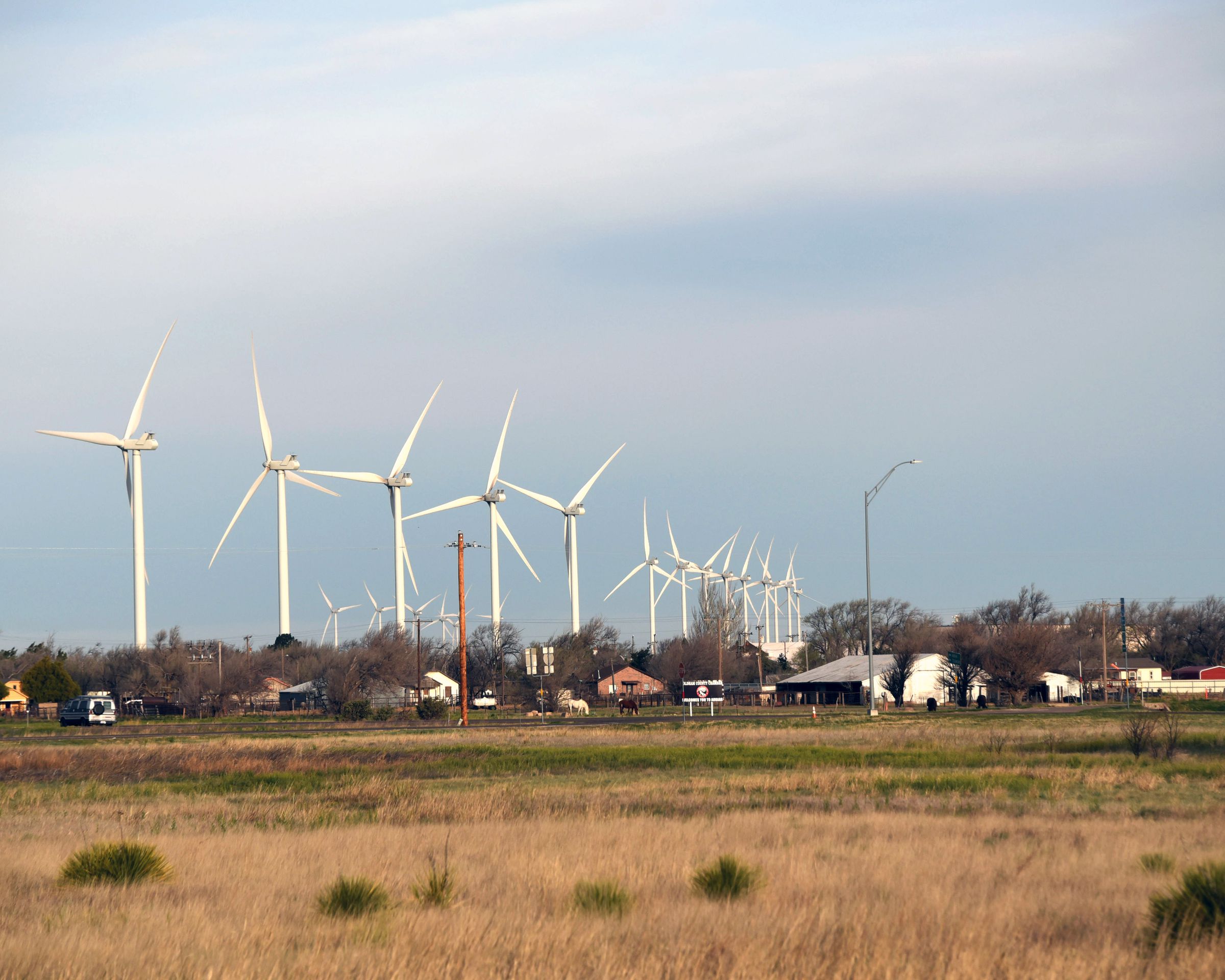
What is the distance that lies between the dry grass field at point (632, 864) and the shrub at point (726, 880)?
21cm

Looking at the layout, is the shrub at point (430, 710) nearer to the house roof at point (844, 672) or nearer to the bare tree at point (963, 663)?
the bare tree at point (963, 663)

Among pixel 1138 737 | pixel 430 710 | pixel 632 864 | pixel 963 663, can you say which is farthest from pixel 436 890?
pixel 963 663

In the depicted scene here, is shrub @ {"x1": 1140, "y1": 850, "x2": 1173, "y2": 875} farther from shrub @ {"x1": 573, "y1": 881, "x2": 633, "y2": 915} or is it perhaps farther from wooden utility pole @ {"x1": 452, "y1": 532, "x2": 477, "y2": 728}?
wooden utility pole @ {"x1": 452, "y1": 532, "x2": 477, "y2": 728}

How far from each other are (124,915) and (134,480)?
83.0 metres

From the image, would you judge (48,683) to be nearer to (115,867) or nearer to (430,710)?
(430,710)

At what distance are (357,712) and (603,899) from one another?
67791 mm

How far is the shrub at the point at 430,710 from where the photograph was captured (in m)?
71.4

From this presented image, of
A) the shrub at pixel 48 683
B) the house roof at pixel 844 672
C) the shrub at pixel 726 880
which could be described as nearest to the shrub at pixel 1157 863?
the shrub at pixel 726 880

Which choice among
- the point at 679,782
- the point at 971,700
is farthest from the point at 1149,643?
the point at 679,782

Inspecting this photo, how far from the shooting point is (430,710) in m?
71.6

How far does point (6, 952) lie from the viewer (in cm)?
966

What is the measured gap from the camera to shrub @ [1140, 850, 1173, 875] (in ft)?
43.8

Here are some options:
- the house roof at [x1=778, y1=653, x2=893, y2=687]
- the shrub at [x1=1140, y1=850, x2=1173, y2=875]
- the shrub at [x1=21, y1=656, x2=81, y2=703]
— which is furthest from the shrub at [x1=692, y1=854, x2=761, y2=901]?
the shrub at [x1=21, y1=656, x2=81, y2=703]

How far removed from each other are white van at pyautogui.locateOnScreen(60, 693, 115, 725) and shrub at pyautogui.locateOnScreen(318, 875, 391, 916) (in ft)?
208
